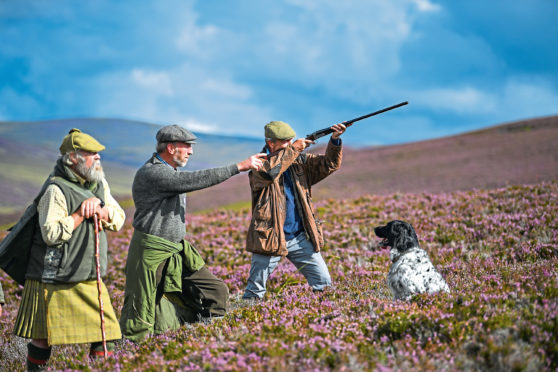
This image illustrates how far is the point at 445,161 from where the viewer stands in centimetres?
3500

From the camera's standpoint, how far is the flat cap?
5590mm

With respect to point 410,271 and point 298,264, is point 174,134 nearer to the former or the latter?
point 298,264

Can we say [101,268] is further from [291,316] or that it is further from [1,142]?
[1,142]

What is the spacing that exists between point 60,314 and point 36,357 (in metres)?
0.71

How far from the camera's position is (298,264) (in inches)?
271

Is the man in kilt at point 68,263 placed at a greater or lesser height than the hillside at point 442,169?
lesser

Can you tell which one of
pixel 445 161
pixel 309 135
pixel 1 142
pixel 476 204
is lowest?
pixel 476 204

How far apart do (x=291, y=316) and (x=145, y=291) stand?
1841 millimetres

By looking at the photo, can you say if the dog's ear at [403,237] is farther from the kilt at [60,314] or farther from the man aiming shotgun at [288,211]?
the kilt at [60,314]

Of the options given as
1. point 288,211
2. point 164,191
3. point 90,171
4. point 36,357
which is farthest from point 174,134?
point 36,357

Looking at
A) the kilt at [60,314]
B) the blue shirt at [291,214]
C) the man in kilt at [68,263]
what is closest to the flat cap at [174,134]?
the man in kilt at [68,263]

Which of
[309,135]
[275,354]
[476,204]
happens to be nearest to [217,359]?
[275,354]

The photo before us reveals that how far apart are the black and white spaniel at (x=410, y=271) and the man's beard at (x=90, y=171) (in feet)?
11.8

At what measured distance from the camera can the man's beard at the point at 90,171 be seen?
15.9ft
